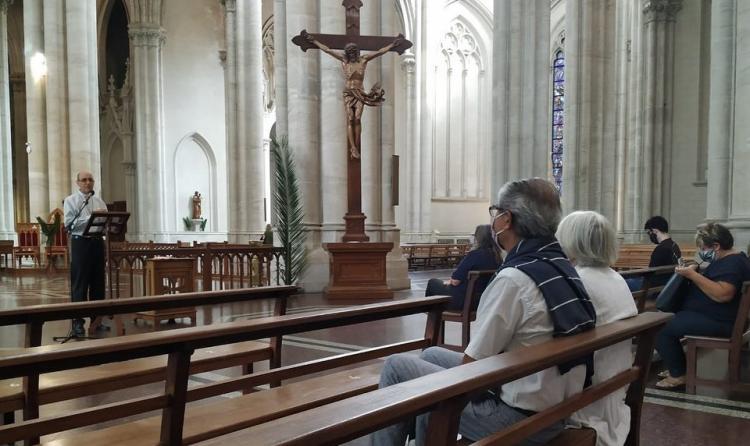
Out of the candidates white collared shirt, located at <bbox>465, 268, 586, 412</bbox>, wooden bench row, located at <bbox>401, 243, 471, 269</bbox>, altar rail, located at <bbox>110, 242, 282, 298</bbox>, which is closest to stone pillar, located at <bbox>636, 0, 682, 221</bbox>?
wooden bench row, located at <bbox>401, 243, 471, 269</bbox>

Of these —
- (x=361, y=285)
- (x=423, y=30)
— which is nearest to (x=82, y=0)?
(x=361, y=285)

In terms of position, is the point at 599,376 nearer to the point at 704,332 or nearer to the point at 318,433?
the point at 318,433

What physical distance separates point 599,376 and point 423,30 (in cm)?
2692

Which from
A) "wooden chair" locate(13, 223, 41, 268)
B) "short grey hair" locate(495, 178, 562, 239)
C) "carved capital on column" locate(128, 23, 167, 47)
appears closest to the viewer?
"short grey hair" locate(495, 178, 562, 239)

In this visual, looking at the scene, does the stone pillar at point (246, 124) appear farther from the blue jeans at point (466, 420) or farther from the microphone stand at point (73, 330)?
the blue jeans at point (466, 420)

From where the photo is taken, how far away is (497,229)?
2.32m

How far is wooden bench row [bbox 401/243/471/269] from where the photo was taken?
19938mm

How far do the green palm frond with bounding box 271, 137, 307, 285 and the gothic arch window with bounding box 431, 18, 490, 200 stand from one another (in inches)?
825

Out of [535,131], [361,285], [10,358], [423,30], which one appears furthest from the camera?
[423,30]

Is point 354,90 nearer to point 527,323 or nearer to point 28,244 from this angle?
point 527,323

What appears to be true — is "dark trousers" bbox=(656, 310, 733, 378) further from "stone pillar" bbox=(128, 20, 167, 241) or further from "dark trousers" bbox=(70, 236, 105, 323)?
"stone pillar" bbox=(128, 20, 167, 241)

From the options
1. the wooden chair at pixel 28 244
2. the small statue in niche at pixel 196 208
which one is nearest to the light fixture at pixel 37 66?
the wooden chair at pixel 28 244

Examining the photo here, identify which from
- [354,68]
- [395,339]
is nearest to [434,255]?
[354,68]

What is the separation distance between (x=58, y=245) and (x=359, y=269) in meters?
11.7
